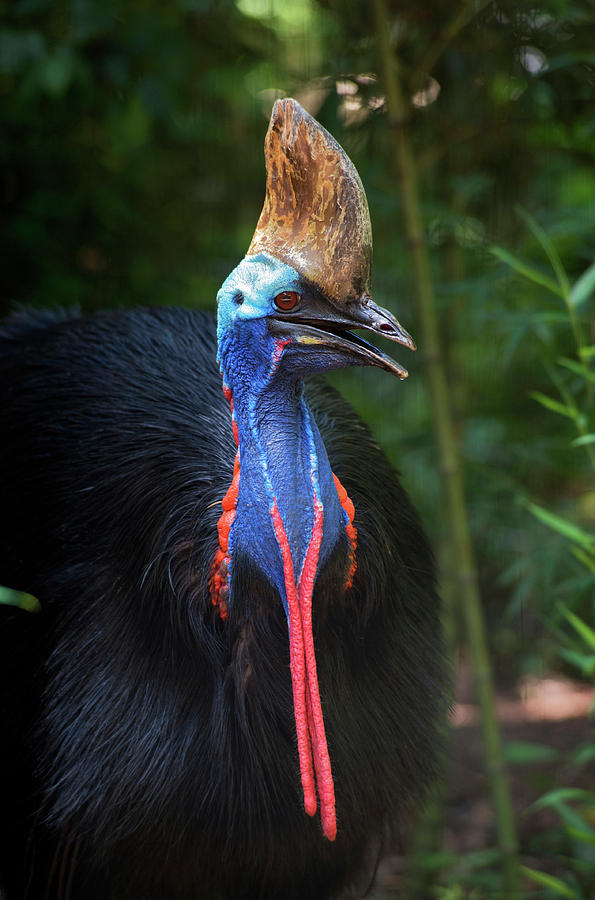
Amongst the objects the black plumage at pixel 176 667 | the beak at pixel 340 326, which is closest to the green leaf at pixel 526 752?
the black plumage at pixel 176 667

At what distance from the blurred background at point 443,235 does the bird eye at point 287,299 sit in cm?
70

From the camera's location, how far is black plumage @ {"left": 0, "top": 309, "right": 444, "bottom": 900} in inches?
66.6

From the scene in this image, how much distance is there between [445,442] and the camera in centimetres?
235

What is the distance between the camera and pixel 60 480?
2068 mm

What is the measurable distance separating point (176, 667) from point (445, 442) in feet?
2.82

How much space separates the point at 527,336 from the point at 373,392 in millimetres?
611

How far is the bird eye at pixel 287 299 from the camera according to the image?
1.52m

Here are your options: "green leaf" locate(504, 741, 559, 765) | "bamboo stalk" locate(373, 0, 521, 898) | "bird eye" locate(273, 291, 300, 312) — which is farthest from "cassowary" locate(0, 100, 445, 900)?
"green leaf" locate(504, 741, 559, 765)

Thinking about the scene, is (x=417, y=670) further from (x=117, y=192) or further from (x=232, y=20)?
(x=117, y=192)

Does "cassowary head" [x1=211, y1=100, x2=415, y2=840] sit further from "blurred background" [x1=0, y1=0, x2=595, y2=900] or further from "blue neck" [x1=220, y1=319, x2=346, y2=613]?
"blurred background" [x1=0, y1=0, x2=595, y2=900]

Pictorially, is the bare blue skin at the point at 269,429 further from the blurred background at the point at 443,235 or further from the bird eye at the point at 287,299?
the blurred background at the point at 443,235

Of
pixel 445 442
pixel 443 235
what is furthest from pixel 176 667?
pixel 443 235

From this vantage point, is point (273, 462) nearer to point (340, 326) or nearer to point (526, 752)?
point (340, 326)

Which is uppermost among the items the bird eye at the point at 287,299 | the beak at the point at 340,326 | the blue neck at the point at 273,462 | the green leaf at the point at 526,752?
the bird eye at the point at 287,299
